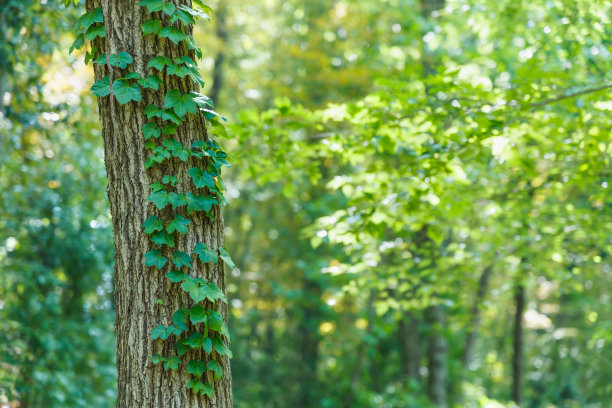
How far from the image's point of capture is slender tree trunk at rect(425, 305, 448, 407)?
8.52m

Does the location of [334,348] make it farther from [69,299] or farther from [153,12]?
[153,12]

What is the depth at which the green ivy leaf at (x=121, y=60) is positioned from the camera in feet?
7.66

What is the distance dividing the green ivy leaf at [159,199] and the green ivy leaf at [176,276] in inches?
11.0

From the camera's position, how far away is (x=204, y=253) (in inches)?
93.3

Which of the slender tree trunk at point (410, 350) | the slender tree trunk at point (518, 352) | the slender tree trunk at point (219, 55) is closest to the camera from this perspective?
the slender tree trunk at point (518, 352)

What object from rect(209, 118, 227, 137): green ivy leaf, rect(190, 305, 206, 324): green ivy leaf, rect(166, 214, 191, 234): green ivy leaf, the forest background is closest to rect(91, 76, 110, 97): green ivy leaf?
rect(209, 118, 227, 137): green ivy leaf

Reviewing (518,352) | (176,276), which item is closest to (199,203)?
(176,276)

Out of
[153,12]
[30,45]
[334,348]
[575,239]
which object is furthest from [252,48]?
[153,12]

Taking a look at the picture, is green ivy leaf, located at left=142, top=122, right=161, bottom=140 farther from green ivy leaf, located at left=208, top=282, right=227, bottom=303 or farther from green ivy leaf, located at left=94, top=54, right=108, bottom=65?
green ivy leaf, located at left=208, top=282, right=227, bottom=303

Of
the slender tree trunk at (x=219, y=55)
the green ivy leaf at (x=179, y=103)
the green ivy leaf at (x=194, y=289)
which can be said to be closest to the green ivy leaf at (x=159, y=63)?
the green ivy leaf at (x=179, y=103)

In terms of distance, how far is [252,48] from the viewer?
500 inches

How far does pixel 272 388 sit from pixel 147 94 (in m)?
8.93

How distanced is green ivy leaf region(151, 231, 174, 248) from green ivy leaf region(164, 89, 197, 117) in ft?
1.69

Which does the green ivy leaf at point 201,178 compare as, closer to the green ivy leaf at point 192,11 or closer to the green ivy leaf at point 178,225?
the green ivy leaf at point 178,225
